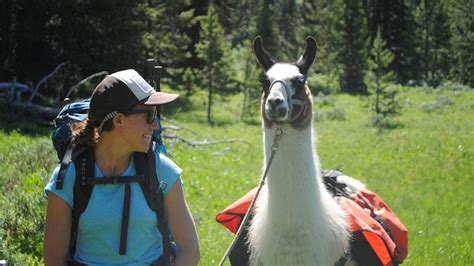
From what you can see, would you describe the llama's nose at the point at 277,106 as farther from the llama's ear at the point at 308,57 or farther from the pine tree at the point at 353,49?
the pine tree at the point at 353,49

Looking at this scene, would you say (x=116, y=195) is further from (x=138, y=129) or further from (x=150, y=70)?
(x=150, y=70)

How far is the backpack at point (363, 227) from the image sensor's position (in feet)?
15.2

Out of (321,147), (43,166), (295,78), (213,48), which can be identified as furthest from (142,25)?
(295,78)

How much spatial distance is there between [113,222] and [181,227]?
0.36m

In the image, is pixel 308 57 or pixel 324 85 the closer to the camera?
pixel 308 57

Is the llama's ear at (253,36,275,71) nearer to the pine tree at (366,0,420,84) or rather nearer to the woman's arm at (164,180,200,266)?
the woman's arm at (164,180,200,266)

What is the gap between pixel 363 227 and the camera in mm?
4656

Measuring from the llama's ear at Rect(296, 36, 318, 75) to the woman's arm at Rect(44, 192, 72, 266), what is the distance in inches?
95.2

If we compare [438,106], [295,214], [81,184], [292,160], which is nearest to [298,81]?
[292,160]

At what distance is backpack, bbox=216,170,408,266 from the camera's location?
4625 millimetres

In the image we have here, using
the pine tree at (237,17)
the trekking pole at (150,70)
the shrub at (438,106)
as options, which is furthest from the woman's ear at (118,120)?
the pine tree at (237,17)

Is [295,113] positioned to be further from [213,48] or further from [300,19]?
[300,19]

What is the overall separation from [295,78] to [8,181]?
518 centimetres

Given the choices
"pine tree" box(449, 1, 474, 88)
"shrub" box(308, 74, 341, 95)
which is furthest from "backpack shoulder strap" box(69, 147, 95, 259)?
"pine tree" box(449, 1, 474, 88)
